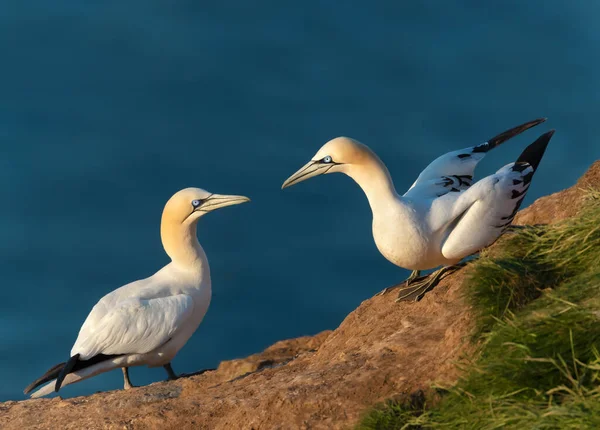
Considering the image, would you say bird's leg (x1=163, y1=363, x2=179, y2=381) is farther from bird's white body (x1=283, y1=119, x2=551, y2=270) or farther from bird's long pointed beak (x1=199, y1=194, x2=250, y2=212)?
bird's white body (x1=283, y1=119, x2=551, y2=270)

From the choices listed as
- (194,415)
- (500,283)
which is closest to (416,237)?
(500,283)

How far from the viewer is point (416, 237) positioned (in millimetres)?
8000

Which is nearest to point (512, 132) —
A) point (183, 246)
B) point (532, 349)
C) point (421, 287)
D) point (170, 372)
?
point (421, 287)

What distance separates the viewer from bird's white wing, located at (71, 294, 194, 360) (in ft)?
31.4

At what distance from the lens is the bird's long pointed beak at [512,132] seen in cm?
976

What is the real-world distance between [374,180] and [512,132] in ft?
7.21

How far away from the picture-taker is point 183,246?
10.1 m

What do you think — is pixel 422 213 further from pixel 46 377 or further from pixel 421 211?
pixel 46 377

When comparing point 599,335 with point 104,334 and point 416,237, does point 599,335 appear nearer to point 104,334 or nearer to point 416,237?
point 416,237

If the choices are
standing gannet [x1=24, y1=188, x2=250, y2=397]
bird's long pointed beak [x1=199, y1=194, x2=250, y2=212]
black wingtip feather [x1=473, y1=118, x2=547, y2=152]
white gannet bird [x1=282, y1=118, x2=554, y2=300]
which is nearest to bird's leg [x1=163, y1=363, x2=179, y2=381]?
standing gannet [x1=24, y1=188, x2=250, y2=397]

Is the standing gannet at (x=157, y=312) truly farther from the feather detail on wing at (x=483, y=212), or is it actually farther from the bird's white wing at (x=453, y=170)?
the feather detail on wing at (x=483, y=212)

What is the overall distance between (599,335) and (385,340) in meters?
2.14

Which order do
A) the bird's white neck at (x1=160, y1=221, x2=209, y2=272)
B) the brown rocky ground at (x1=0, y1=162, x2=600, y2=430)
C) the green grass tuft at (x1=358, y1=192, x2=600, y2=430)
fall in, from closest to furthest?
the green grass tuft at (x1=358, y1=192, x2=600, y2=430), the brown rocky ground at (x1=0, y1=162, x2=600, y2=430), the bird's white neck at (x1=160, y1=221, x2=209, y2=272)

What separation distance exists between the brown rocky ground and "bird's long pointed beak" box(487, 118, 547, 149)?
794 mm
